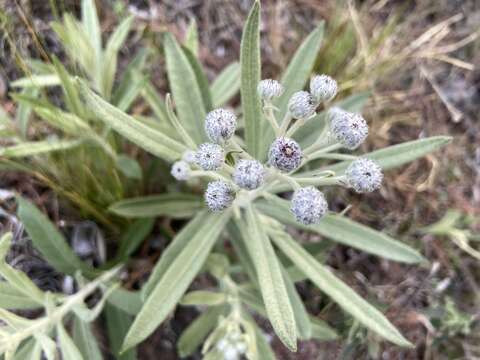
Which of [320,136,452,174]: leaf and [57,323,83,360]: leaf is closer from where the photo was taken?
[57,323,83,360]: leaf

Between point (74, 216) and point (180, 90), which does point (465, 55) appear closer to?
point (180, 90)

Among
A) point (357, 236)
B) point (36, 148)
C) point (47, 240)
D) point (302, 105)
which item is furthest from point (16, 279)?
point (357, 236)

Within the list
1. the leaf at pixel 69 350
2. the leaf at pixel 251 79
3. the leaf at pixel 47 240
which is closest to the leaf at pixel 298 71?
the leaf at pixel 251 79

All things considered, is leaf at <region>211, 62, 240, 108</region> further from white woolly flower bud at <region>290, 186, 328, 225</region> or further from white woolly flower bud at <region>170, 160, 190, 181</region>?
white woolly flower bud at <region>290, 186, 328, 225</region>

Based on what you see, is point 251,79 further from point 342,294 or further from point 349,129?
point 342,294

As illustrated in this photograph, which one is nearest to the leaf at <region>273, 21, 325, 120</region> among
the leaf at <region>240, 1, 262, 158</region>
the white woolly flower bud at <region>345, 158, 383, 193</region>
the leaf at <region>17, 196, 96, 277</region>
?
the leaf at <region>240, 1, 262, 158</region>

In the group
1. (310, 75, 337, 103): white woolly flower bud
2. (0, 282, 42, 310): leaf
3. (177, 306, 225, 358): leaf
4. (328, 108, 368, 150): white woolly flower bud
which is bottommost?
(177, 306, 225, 358): leaf
